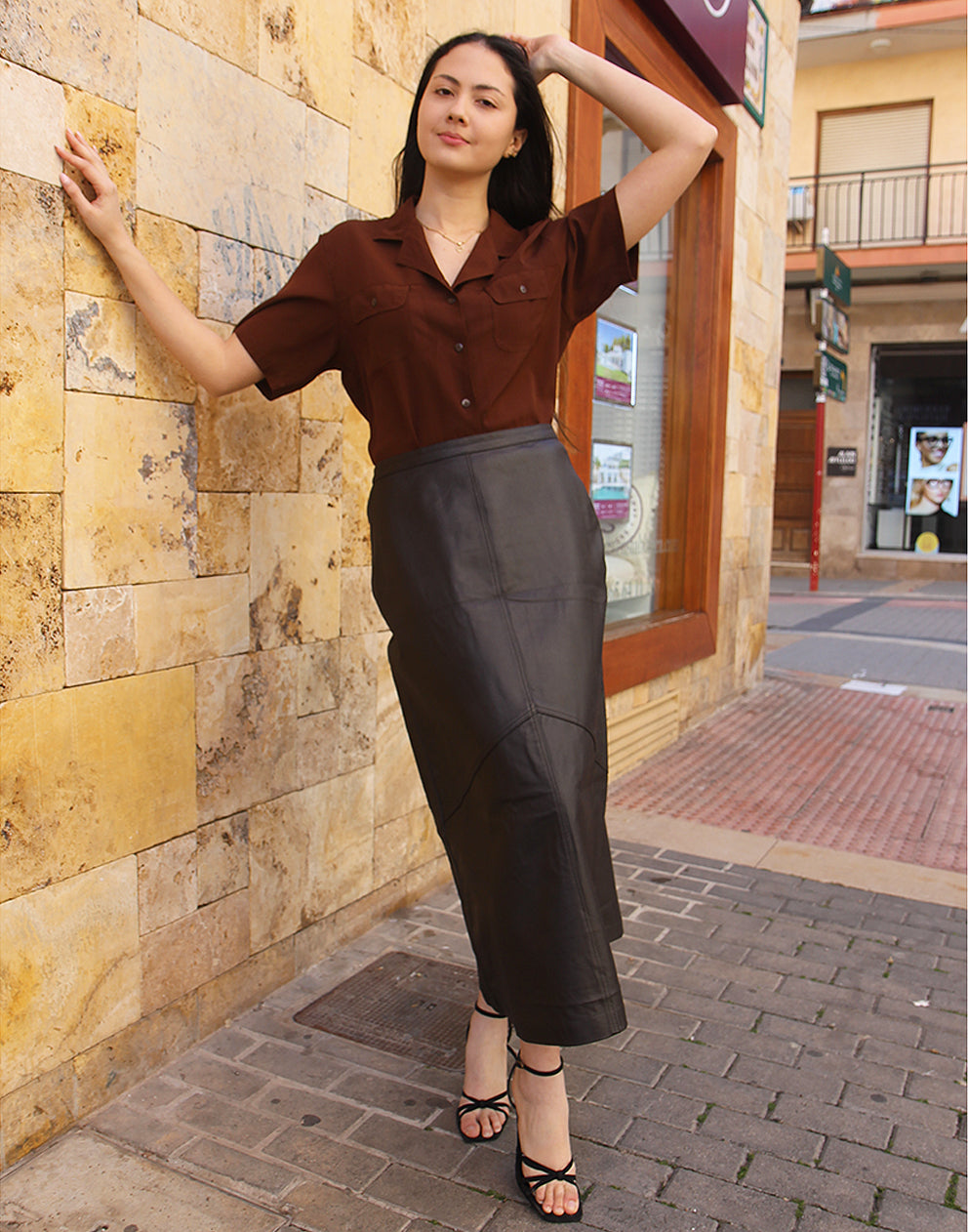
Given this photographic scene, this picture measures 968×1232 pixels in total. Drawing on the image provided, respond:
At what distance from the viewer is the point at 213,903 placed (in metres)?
2.70

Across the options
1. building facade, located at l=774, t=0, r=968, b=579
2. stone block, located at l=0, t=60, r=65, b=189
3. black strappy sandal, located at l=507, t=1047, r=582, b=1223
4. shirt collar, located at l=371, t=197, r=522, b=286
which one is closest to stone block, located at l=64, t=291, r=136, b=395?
stone block, located at l=0, t=60, r=65, b=189

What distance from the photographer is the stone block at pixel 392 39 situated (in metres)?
3.08

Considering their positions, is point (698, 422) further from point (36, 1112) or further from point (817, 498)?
point (817, 498)

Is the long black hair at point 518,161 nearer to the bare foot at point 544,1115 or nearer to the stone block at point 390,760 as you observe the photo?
the stone block at point 390,760

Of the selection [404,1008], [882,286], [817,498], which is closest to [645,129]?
[404,1008]

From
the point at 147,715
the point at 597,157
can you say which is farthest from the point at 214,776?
the point at 597,157

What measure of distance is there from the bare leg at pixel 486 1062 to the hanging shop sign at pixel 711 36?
4.52 m

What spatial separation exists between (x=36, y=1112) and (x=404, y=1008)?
950 millimetres

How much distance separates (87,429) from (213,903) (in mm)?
1178

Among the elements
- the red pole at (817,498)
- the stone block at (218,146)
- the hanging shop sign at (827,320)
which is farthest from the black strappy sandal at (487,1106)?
the red pole at (817,498)

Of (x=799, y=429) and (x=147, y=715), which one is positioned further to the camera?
(x=799, y=429)

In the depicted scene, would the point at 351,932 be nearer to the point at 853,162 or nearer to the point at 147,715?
the point at 147,715

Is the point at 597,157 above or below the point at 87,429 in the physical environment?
above

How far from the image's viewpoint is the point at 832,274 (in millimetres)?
14047
